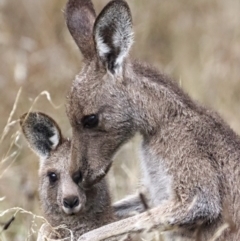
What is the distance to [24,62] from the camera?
1268cm

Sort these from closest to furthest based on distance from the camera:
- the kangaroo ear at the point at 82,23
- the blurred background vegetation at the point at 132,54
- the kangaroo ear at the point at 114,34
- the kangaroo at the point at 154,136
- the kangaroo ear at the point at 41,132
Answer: the kangaroo at the point at 154,136 < the kangaroo ear at the point at 114,34 < the kangaroo ear at the point at 82,23 < the kangaroo ear at the point at 41,132 < the blurred background vegetation at the point at 132,54

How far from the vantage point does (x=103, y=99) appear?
7.84 m

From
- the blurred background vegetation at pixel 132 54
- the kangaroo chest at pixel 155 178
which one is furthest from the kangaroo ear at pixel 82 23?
the blurred background vegetation at pixel 132 54

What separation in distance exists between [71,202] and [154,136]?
29.0 inches

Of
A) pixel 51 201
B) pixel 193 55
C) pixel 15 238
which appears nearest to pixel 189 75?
pixel 193 55

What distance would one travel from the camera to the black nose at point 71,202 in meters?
7.72

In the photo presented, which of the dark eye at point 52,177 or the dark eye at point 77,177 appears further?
the dark eye at point 52,177

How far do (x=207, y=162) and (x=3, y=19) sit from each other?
668 cm

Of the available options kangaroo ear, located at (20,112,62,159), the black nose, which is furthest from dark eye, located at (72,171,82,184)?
kangaroo ear, located at (20,112,62,159)

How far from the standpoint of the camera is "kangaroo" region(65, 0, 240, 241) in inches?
300

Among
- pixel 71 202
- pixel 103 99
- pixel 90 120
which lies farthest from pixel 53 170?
pixel 103 99

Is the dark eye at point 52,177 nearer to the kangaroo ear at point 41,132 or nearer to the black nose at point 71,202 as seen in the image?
the kangaroo ear at point 41,132

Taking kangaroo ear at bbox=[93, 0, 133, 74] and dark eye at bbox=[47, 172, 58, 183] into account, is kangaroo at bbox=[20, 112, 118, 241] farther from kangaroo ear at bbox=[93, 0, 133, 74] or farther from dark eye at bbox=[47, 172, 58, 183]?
kangaroo ear at bbox=[93, 0, 133, 74]

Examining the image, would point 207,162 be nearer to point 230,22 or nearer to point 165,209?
point 165,209
